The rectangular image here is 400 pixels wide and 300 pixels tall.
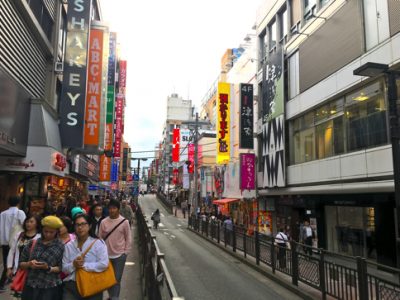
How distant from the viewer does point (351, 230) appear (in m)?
16.9

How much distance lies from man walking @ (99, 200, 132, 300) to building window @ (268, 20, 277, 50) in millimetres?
21411

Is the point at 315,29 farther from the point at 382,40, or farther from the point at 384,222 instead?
the point at 384,222

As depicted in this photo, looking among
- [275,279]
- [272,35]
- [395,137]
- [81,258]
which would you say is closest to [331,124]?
[275,279]

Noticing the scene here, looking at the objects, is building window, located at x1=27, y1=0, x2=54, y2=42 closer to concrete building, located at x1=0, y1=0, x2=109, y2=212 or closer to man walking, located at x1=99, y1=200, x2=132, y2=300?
concrete building, located at x1=0, y1=0, x2=109, y2=212

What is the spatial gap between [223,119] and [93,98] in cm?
1358

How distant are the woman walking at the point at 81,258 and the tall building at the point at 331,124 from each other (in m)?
11.2

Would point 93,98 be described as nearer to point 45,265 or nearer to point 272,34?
point 45,265

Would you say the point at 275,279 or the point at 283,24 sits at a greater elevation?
the point at 283,24

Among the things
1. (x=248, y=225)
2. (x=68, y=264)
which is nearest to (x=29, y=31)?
(x=68, y=264)

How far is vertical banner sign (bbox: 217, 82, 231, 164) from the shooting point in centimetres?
2942

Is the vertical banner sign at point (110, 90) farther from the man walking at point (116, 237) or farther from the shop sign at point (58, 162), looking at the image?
the man walking at point (116, 237)

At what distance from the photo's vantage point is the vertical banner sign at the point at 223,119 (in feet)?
96.5

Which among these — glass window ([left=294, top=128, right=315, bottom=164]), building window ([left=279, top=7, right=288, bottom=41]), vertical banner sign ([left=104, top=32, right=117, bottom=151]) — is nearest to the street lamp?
glass window ([left=294, top=128, right=315, bottom=164])

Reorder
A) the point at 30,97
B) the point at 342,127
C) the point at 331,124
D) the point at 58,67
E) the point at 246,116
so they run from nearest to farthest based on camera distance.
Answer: the point at 30,97
the point at 342,127
the point at 58,67
the point at 331,124
the point at 246,116
